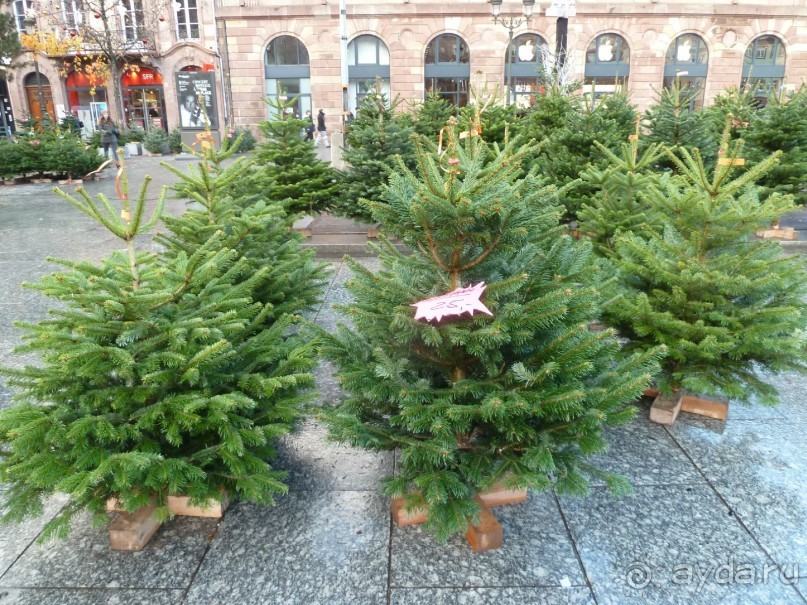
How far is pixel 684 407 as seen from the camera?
201 inches

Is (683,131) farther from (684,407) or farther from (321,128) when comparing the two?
(321,128)

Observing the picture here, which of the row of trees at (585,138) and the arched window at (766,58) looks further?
the arched window at (766,58)

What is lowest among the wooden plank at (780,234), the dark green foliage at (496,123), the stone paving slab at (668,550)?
the stone paving slab at (668,550)

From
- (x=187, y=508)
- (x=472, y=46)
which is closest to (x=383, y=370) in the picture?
(x=187, y=508)

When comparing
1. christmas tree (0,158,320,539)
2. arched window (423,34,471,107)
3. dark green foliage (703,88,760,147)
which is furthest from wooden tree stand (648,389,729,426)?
arched window (423,34,471,107)

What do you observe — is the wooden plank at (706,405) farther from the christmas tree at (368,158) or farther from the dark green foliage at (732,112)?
the dark green foliage at (732,112)

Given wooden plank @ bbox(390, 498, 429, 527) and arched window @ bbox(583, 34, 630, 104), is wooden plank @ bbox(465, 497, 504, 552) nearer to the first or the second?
wooden plank @ bbox(390, 498, 429, 527)

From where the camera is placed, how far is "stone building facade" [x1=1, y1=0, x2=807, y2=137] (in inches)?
1330

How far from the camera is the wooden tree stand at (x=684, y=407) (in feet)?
16.0

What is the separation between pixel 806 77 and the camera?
1367 inches

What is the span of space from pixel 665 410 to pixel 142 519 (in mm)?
3867

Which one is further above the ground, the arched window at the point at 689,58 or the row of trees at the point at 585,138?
the arched window at the point at 689,58

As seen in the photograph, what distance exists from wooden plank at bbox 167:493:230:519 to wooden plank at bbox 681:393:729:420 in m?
3.71

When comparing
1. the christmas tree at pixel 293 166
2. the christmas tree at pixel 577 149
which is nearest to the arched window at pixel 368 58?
the christmas tree at pixel 293 166
